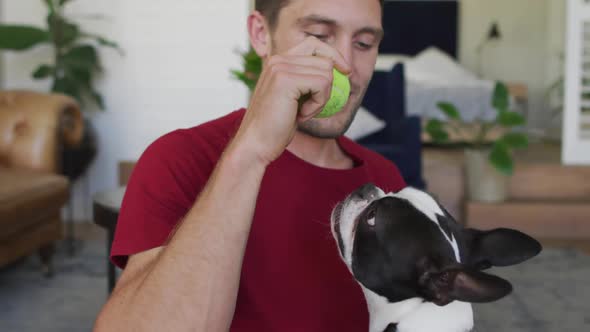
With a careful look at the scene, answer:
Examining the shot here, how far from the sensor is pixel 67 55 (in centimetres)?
432

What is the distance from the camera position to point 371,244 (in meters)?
1.26

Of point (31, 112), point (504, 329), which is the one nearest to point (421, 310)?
point (504, 329)

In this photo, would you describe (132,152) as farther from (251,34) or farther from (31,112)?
(251,34)

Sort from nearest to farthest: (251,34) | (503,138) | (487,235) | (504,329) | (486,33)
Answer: (487,235) → (251,34) → (504,329) → (503,138) → (486,33)

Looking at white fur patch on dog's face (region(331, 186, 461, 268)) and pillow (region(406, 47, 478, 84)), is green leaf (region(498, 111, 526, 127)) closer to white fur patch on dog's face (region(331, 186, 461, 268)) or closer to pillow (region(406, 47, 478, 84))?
white fur patch on dog's face (region(331, 186, 461, 268))

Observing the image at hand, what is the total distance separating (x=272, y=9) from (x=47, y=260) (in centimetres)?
263

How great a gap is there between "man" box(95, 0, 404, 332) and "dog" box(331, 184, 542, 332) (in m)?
0.05

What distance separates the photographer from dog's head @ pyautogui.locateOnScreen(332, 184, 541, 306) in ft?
3.93

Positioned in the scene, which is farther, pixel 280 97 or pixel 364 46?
pixel 364 46

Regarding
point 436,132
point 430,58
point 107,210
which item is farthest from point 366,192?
point 430,58

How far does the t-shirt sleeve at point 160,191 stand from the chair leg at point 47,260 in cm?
256

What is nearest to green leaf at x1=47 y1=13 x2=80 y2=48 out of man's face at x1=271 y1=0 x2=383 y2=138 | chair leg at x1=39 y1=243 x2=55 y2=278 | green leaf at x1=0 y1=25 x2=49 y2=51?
green leaf at x1=0 y1=25 x2=49 y2=51

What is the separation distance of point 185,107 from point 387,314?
136 inches

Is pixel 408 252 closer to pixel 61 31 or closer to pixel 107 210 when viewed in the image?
pixel 107 210
